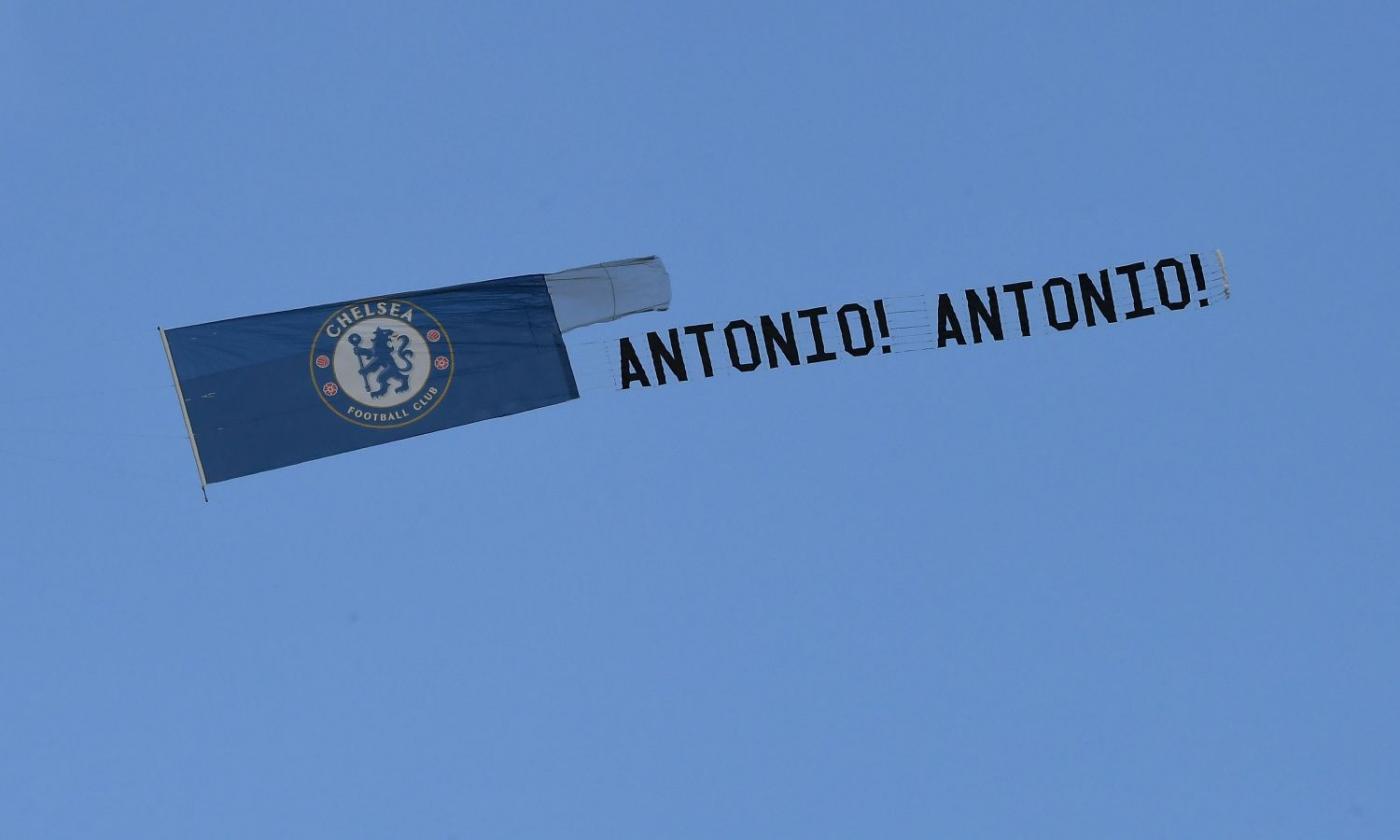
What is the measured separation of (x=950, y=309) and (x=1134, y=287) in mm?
5997

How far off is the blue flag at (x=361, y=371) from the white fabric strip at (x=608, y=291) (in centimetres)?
80

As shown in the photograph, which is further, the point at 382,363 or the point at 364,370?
the point at 382,363

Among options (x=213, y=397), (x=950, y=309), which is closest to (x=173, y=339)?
(x=213, y=397)

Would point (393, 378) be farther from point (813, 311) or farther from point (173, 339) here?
point (813, 311)

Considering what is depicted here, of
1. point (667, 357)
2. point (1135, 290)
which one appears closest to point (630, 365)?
point (667, 357)

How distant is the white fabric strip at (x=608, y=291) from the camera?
52844 mm

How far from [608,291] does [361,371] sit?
812 centimetres

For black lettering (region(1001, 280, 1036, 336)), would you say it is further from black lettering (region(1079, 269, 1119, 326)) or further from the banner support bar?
the banner support bar

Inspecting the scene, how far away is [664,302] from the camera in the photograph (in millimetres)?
55500

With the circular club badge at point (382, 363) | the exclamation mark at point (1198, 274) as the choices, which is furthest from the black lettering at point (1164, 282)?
the circular club badge at point (382, 363)

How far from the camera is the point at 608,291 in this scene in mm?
54000

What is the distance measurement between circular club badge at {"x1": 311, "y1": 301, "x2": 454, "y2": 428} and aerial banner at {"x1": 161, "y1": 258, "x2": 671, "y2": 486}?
27 mm

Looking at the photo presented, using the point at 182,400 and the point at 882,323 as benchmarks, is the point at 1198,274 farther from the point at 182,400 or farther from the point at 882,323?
the point at 182,400

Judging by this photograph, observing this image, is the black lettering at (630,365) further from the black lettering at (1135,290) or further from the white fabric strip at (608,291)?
the black lettering at (1135,290)
